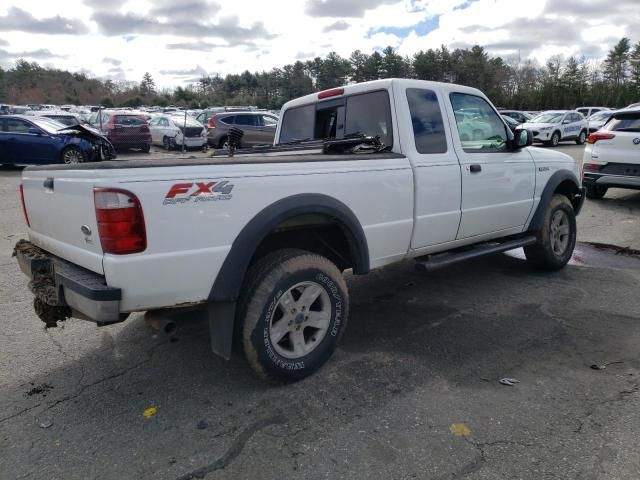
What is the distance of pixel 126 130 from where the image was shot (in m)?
18.8

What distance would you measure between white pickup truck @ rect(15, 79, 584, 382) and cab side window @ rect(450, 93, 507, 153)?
17mm

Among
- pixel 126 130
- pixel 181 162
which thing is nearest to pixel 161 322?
pixel 181 162

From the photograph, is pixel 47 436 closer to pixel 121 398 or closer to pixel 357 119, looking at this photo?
pixel 121 398

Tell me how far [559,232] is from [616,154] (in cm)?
478

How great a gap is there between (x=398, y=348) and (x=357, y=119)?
2019 mm

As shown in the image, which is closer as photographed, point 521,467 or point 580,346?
point 521,467

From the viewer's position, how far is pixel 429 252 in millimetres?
4297

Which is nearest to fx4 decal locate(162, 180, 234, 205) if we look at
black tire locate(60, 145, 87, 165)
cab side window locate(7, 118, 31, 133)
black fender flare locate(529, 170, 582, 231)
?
black fender flare locate(529, 170, 582, 231)

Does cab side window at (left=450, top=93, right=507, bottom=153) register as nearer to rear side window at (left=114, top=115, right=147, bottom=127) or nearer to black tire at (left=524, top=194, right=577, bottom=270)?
black tire at (left=524, top=194, right=577, bottom=270)

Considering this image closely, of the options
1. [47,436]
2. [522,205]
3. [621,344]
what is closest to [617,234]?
[522,205]

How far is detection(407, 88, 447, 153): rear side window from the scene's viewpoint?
4.13 m

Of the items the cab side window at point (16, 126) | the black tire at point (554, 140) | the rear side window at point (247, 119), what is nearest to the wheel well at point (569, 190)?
the cab side window at point (16, 126)

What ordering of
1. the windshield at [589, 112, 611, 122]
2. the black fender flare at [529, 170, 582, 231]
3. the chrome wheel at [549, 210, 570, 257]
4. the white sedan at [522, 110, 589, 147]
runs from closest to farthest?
the black fender flare at [529, 170, 582, 231]
the chrome wheel at [549, 210, 570, 257]
the white sedan at [522, 110, 589, 147]
the windshield at [589, 112, 611, 122]

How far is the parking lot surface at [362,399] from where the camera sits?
8.38 feet
